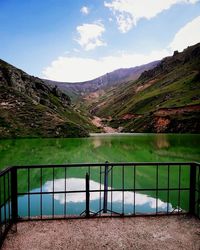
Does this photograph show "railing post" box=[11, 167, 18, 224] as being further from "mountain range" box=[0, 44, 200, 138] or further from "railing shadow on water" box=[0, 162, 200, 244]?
"mountain range" box=[0, 44, 200, 138]

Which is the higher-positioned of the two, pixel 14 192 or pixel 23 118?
pixel 14 192

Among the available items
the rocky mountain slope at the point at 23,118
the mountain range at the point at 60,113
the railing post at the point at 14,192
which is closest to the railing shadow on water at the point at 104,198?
the railing post at the point at 14,192

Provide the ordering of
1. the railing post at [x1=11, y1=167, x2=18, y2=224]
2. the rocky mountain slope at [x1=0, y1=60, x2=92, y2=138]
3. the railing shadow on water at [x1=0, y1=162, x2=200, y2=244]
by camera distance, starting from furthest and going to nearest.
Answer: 1. the rocky mountain slope at [x1=0, y1=60, x2=92, y2=138]
2. the railing shadow on water at [x1=0, y1=162, x2=200, y2=244]
3. the railing post at [x1=11, y1=167, x2=18, y2=224]

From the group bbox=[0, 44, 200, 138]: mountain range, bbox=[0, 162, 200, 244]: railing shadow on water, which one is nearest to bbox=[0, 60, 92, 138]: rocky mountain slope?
bbox=[0, 44, 200, 138]: mountain range

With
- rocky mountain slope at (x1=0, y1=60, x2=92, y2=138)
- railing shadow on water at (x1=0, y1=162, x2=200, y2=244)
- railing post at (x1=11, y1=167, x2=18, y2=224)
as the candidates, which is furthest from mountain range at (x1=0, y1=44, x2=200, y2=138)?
railing post at (x1=11, y1=167, x2=18, y2=224)

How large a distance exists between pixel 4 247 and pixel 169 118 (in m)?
141

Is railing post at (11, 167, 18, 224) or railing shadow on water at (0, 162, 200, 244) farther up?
railing post at (11, 167, 18, 224)

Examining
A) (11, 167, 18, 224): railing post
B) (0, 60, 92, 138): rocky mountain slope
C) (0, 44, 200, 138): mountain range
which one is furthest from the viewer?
(0, 44, 200, 138): mountain range

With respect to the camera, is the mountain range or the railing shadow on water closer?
the railing shadow on water

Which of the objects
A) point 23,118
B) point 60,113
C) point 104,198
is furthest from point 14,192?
point 60,113

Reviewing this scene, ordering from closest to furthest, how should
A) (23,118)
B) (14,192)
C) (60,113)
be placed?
(14,192)
(23,118)
(60,113)

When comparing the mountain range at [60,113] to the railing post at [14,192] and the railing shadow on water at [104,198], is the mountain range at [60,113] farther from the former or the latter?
the railing post at [14,192]

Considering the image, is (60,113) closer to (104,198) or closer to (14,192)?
(104,198)

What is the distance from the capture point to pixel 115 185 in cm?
2911
